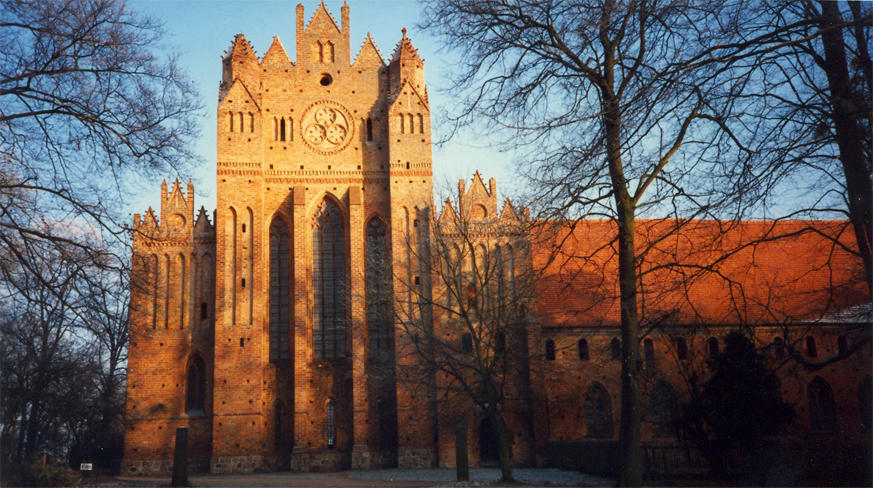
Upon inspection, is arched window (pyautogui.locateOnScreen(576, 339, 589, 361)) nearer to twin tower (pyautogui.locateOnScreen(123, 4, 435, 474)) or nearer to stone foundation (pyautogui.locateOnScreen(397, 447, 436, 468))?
twin tower (pyautogui.locateOnScreen(123, 4, 435, 474))

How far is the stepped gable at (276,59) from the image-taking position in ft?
105

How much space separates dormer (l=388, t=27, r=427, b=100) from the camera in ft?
104

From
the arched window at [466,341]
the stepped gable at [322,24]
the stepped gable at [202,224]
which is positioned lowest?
the arched window at [466,341]

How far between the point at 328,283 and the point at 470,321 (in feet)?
23.3

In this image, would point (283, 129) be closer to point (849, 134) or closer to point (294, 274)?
point (294, 274)

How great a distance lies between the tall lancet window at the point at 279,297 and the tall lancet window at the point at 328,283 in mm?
1080

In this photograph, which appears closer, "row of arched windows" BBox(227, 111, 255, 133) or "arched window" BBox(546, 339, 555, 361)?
"arched window" BBox(546, 339, 555, 361)

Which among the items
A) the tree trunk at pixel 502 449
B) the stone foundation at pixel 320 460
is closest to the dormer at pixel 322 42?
the stone foundation at pixel 320 460

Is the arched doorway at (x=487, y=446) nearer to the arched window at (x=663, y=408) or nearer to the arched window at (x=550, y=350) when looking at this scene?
the arched window at (x=550, y=350)

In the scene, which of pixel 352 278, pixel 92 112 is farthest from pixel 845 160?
pixel 352 278

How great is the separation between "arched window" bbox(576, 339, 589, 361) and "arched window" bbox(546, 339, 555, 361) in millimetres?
937

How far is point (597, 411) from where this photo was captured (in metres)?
27.8

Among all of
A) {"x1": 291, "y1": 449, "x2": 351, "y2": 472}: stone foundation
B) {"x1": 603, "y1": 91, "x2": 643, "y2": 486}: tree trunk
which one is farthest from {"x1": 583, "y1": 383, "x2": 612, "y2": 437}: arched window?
{"x1": 603, "y1": 91, "x2": 643, "y2": 486}: tree trunk

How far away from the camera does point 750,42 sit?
326 inches
